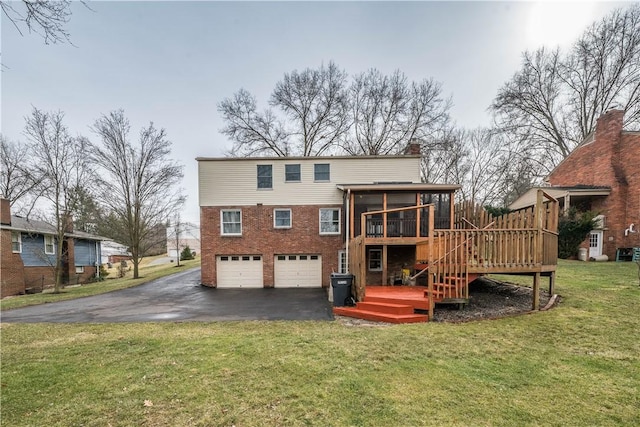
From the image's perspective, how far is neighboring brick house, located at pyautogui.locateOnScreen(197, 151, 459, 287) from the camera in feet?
46.8

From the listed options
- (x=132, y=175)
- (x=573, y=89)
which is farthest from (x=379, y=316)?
(x=573, y=89)

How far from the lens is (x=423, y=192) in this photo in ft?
39.3

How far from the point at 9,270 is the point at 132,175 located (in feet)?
29.3

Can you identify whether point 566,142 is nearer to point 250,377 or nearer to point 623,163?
point 623,163

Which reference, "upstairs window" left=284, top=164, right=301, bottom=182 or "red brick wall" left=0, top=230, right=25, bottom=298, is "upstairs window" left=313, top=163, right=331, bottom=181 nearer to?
"upstairs window" left=284, top=164, right=301, bottom=182

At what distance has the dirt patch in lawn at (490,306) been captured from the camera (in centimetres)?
659

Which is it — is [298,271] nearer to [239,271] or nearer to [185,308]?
[239,271]

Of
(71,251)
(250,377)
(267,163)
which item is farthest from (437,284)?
(71,251)

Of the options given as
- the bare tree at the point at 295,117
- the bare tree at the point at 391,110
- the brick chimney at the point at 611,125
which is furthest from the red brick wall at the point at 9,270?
the brick chimney at the point at 611,125

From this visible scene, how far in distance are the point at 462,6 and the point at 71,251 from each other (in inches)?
1177

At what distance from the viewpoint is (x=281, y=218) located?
1445 cm

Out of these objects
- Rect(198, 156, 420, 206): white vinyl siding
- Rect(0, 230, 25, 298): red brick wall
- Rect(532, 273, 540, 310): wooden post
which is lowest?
Rect(0, 230, 25, 298): red brick wall

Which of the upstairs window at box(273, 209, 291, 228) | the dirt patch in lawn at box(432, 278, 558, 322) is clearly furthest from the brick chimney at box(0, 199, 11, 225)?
the dirt patch in lawn at box(432, 278, 558, 322)

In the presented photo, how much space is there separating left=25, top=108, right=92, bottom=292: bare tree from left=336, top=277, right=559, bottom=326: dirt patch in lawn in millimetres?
16575
